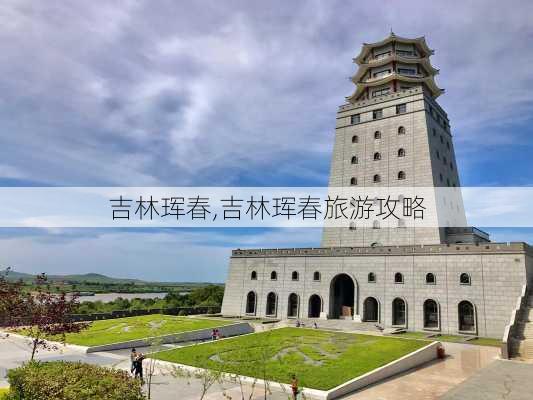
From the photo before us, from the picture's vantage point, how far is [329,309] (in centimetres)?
3741

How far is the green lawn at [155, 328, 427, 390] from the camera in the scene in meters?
17.9

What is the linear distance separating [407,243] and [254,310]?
17268 mm

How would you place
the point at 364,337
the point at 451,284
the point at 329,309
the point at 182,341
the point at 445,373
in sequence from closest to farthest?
the point at 445,373
the point at 364,337
the point at 182,341
the point at 451,284
the point at 329,309

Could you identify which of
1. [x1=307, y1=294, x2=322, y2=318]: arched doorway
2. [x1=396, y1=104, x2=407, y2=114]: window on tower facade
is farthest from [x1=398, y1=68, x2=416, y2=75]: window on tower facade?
[x1=307, y1=294, x2=322, y2=318]: arched doorway

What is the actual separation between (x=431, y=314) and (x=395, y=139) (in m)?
18.4

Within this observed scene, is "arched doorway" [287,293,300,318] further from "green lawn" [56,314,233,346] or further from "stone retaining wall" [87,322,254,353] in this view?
"green lawn" [56,314,233,346]

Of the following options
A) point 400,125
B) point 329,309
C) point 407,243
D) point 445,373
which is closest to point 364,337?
point 445,373

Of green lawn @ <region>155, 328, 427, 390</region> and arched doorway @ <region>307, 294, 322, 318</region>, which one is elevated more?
arched doorway @ <region>307, 294, 322, 318</region>

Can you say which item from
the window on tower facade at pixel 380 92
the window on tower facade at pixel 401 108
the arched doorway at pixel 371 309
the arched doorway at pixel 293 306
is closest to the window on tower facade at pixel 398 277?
the arched doorway at pixel 371 309

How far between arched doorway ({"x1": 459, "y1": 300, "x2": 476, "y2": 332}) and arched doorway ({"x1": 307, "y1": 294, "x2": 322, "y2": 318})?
12.6 meters

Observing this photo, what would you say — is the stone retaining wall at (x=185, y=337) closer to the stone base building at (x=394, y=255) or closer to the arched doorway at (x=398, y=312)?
the stone base building at (x=394, y=255)

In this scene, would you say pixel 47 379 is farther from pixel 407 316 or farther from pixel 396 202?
pixel 396 202

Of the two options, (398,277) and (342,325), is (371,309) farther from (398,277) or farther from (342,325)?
(398,277)

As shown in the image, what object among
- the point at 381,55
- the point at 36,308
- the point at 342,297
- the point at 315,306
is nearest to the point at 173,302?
the point at 315,306
